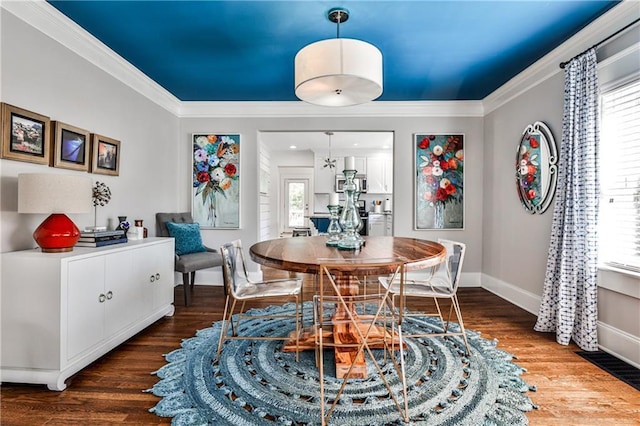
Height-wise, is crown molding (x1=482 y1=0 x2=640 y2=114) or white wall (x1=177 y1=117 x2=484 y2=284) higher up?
crown molding (x1=482 y1=0 x2=640 y2=114)

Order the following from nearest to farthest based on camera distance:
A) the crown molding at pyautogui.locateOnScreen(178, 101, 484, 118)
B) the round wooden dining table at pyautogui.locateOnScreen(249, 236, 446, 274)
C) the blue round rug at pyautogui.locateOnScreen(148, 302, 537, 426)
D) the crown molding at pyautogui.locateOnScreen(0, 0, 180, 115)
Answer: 1. the blue round rug at pyautogui.locateOnScreen(148, 302, 537, 426)
2. the round wooden dining table at pyautogui.locateOnScreen(249, 236, 446, 274)
3. the crown molding at pyautogui.locateOnScreen(0, 0, 180, 115)
4. the crown molding at pyautogui.locateOnScreen(178, 101, 484, 118)

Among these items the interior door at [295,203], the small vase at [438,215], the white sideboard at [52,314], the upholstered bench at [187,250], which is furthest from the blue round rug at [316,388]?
the interior door at [295,203]

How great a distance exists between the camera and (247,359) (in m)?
2.24

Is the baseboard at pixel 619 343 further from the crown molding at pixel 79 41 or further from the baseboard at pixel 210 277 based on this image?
the crown molding at pixel 79 41

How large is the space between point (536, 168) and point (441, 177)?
1.27 metres

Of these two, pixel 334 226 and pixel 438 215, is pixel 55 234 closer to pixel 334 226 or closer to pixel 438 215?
pixel 334 226

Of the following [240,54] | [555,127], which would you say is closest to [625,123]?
[555,127]

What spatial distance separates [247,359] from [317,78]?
1.91 m

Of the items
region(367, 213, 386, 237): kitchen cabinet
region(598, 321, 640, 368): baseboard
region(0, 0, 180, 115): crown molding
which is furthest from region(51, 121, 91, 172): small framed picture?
region(367, 213, 386, 237): kitchen cabinet

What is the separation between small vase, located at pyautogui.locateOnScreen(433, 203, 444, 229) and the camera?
4.40 meters

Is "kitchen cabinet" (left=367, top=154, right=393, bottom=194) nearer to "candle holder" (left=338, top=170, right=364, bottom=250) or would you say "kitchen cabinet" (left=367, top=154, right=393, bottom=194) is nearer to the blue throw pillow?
the blue throw pillow

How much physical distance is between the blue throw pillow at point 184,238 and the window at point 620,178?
12.7ft

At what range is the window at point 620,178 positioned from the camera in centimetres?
231

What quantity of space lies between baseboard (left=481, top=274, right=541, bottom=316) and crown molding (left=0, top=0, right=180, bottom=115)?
4657 millimetres
